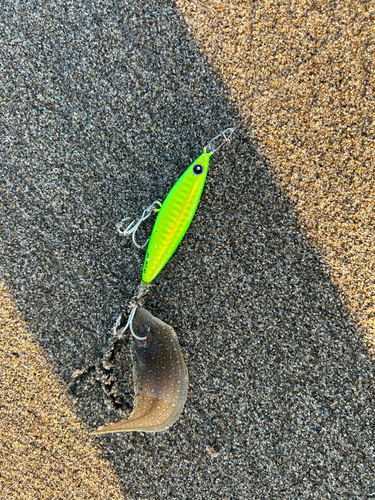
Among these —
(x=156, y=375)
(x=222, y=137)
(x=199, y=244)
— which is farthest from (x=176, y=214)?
(x=156, y=375)

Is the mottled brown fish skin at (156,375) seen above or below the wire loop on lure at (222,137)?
below

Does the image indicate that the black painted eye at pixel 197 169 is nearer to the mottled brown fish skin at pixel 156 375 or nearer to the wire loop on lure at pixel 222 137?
the wire loop on lure at pixel 222 137

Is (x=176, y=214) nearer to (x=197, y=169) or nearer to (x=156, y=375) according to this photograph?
(x=197, y=169)

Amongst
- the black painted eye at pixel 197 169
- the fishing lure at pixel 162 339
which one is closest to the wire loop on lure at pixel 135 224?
the fishing lure at pixel 162 339

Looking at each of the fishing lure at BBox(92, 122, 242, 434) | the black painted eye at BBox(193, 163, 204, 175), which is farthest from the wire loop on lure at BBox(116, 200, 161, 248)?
the black painted eye at BBox(193, 163, 204, 175)

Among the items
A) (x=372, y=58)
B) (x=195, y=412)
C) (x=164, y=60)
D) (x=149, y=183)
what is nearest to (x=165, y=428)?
(x=195, y=412)

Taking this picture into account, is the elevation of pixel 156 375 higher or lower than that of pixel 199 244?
lower

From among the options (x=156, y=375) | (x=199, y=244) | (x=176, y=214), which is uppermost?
(x=176, y=214)
